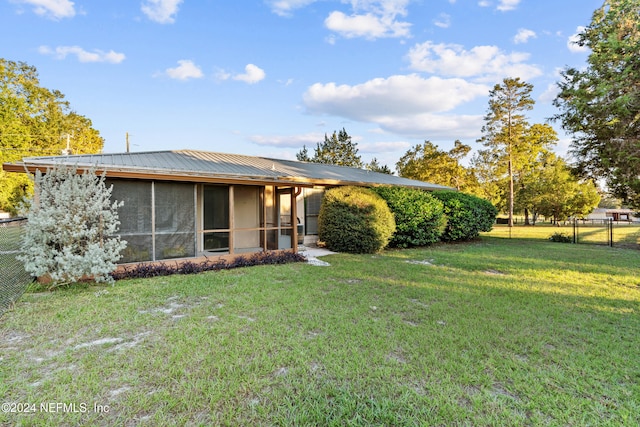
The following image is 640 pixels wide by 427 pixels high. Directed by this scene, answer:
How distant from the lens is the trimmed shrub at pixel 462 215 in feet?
41.7

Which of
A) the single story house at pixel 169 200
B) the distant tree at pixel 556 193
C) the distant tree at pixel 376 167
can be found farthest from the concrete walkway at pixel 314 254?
the distant tree at pixel 556 193

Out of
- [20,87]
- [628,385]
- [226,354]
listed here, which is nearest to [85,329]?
[226,354]

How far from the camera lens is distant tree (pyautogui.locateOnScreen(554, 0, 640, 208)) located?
1012 cm

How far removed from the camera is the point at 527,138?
87.1 feet

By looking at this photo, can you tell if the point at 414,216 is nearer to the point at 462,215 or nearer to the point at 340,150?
the point at 462,215

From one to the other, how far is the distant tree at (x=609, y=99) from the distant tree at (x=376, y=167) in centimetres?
1920

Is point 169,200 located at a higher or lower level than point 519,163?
lower

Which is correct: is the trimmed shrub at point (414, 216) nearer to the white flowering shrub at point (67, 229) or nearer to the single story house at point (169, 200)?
the single story house at point (169, 200)

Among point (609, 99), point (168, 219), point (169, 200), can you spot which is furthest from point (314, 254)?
point (609, 99)

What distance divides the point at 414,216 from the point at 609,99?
779 cm

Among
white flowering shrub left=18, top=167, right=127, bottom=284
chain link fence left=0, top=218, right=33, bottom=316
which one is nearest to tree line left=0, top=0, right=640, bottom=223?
chain link fence left=0, top=218, right=33, bottom=316

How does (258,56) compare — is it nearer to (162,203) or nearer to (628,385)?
(162,203)

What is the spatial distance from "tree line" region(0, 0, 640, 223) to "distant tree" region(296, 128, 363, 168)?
0.38 ft

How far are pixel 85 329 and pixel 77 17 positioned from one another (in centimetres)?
1259
